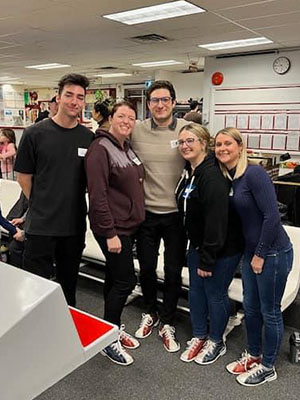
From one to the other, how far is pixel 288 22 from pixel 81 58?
175 inches

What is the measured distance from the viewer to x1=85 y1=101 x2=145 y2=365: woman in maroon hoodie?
208 cm

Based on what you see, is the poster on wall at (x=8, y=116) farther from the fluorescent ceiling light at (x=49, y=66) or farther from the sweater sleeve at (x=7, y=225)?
the sweater sleeve at (x=7, y=225)

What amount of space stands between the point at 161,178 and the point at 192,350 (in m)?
1.06

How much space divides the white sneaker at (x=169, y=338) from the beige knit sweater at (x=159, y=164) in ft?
2.63

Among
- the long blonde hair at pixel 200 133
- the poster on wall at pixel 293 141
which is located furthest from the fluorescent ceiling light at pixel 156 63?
the long blonde hair at pixel 200 133

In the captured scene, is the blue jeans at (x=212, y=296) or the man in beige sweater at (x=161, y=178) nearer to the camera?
the blue jeans at (x=212, y=296)

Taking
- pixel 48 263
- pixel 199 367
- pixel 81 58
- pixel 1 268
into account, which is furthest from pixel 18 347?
pixel 81 58

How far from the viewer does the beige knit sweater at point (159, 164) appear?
89.3 inches

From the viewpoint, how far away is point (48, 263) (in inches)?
89.1

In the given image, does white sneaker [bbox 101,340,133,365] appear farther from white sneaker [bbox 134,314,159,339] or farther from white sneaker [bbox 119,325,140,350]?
white sneaker [bbox 134,314,159,339]

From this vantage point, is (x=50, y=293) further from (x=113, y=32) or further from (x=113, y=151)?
(x=113, y=32)

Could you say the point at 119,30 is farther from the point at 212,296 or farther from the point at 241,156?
the point at 212,296

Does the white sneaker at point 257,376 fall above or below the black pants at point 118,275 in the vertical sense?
below

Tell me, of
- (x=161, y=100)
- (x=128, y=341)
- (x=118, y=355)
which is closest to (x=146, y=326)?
(x=128, y=341)
